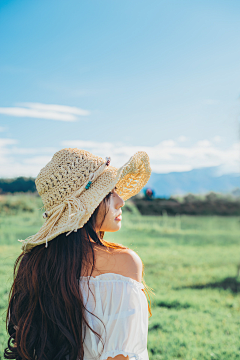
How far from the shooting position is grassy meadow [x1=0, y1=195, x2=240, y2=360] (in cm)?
330

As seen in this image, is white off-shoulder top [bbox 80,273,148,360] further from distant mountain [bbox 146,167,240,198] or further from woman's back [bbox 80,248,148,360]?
distant mountain [bbox 146,167,240,198]

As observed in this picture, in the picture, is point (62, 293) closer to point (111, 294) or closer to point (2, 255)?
point (111, 294)

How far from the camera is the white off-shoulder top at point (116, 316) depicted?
Result: 53.3 inches

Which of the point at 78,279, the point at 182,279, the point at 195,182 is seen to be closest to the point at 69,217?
the point at 78,279

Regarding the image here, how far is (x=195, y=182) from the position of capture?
794 inches

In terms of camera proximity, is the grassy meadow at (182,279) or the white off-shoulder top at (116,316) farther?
the grassy meadow at (182,279)

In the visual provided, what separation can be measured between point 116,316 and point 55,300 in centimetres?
30

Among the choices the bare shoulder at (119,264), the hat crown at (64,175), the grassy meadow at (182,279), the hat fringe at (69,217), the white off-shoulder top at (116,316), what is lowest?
the grassy meadow at (182,279)

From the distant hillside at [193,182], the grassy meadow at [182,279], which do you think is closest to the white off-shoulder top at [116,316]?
the grassy meadow at [182,279]

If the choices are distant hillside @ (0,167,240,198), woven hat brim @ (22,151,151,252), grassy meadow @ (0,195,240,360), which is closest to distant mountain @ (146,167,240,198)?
distant hillside @ (0,167,240,198)

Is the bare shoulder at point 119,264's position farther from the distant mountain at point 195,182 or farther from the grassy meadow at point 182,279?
the distant mountain at point 195,182

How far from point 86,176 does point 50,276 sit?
52 centimetres

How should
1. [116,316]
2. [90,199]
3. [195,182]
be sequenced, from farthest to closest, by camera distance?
[195,182]
[90,199]
[116,316]

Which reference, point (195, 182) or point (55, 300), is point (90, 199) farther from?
point (195, 182)
